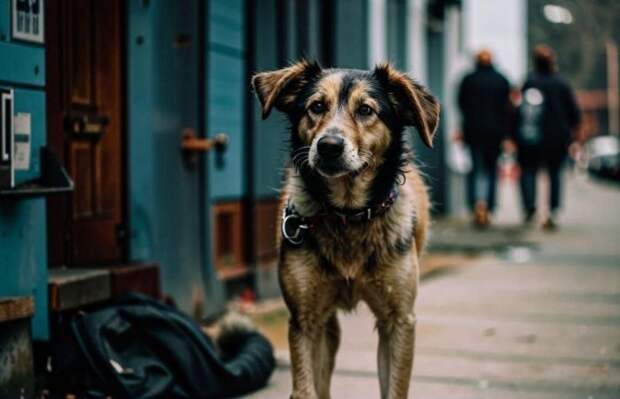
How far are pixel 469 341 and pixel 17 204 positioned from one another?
3.48 meters

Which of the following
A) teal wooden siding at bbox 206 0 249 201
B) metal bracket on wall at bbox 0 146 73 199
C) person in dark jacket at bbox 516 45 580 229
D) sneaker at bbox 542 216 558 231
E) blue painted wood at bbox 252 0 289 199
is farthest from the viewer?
sneaker at bbox 542 216 558 231

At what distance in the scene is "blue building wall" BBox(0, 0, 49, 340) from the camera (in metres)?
5.16

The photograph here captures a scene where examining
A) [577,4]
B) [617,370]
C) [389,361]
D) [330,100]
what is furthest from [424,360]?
[577,4]

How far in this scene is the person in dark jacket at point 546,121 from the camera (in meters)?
15.6

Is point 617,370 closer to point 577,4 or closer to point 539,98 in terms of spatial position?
point 539,98

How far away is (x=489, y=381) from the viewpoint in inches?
248

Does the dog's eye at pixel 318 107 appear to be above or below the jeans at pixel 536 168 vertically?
above

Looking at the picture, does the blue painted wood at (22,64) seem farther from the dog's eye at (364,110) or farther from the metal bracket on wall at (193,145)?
the metal bracket on wall at (193,145)

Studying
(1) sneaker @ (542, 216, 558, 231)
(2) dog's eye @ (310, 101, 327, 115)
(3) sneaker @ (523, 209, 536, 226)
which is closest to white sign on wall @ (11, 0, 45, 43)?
(2) dog's eye @ (310, 101, 327, 115)

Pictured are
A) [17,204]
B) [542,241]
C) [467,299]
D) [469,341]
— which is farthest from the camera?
[542,241]

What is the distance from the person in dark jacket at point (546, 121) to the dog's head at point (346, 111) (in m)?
11.1

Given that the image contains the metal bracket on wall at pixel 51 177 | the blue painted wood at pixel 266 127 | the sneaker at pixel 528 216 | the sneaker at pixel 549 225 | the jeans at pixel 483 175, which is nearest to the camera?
the metal bracket on wall at pixel 51 177

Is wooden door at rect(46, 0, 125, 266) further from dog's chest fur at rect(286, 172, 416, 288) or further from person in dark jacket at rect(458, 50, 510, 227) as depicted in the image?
person in dark jacket at rect(458, 50, 510, 227)

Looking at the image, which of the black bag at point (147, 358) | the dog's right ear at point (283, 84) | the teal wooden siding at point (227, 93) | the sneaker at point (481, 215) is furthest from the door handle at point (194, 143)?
the sneaker at point (481, 215)
